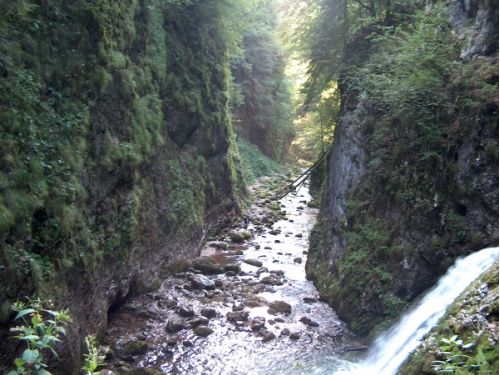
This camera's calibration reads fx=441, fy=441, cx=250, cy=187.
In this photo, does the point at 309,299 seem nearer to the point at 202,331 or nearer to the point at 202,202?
the point at 202,331

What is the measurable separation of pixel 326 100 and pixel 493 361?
49.6 feet

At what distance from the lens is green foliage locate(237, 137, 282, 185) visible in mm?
28692

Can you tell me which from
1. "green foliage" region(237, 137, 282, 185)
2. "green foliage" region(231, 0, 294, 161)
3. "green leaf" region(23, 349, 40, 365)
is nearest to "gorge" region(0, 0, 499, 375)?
"green leaf" region(23, 349, 40, 365)

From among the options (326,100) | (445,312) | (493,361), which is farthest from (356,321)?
(326,100)

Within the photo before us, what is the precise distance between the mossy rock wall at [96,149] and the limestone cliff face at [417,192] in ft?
16.6

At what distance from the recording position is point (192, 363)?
8305mm

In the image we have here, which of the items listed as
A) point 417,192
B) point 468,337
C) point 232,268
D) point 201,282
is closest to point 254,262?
point 232,268

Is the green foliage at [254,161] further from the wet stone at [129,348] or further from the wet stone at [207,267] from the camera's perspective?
the wet stone at [129,348]

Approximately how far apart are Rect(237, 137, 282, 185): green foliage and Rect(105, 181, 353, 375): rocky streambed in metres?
14.3

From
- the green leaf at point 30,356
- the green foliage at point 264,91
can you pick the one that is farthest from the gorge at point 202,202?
the green foliage at point 264,91

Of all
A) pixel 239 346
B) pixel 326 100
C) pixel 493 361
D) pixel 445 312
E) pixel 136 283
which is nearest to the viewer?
pixel 493 361

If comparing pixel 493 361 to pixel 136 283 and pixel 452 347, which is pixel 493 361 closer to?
pixel 452 347

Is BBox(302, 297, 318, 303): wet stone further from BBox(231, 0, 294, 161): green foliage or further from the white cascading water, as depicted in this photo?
BBox(231, 0, 294, 161): green foliage

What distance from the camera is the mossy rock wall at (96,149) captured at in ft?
21.3
